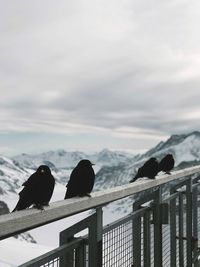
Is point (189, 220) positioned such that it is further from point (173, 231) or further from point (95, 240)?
point (95, 240)

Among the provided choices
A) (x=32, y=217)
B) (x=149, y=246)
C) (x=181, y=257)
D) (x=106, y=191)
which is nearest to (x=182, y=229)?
(x=181, y=257)

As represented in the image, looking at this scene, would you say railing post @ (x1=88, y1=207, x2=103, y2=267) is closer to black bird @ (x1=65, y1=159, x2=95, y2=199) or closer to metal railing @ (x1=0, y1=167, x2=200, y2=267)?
metal railing @ (x1=0, y1=167, x2=200, y2=267)

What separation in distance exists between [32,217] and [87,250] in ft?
2.36

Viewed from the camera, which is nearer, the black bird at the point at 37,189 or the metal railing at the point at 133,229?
the metal railing at the point at 133,229

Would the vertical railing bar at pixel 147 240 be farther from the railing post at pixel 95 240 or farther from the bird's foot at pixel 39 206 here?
the bird's foot at pixel 39 206

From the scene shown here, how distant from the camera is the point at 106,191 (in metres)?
2.78

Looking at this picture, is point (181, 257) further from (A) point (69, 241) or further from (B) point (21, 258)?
(B) point (21, 258)

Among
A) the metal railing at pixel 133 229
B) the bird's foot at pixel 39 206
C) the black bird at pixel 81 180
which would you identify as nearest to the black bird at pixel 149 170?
the metal railing at pixel 133 229

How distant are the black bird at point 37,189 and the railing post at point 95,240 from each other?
250 mm

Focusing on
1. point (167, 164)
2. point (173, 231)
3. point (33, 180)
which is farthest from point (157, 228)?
point (167, 164)

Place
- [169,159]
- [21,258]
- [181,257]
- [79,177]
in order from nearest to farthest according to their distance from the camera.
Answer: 1. [79,177]
2. [181,257]
3. [169,159]
4. [21,258]

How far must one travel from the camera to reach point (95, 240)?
265cm

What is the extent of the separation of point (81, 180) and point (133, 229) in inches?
29.7

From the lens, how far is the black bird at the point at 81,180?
2.80m
